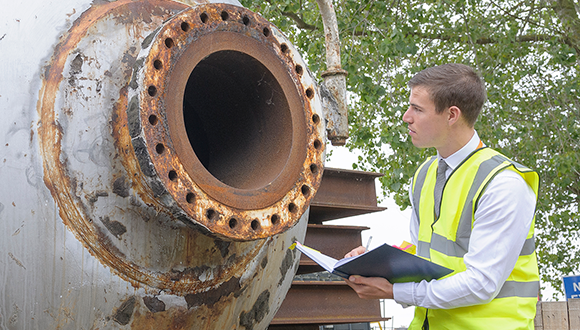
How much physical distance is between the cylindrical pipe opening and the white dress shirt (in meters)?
0.68

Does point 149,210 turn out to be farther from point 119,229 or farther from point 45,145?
point 45,145

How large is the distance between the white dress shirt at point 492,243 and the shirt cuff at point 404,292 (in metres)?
0.09

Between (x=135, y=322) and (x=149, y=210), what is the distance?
1.19 ft

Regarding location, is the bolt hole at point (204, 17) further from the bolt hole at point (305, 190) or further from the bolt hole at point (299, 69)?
the bolt hole at point (305, 190)

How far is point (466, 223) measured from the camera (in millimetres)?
1937

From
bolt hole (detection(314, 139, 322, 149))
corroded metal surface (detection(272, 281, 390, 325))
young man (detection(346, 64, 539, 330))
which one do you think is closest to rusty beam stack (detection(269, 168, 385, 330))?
corroded metal surface (detection(272, 281, 390, 325))

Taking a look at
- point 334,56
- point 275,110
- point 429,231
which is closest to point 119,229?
point 275,110

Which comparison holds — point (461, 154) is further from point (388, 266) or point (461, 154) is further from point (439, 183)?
point (388, 266)

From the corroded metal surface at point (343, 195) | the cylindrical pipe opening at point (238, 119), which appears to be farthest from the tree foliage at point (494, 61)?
the cylindrical pipe opening at point (238, 119)

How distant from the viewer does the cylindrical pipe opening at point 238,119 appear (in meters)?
2.10

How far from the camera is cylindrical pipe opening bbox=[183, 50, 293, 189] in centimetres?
210

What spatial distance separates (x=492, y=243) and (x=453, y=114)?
1.69ft

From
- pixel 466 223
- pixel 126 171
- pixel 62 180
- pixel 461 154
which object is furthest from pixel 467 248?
pixel 62 180

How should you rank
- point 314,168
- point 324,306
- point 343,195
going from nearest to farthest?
point 314,168
point 324,306
point 343,195
